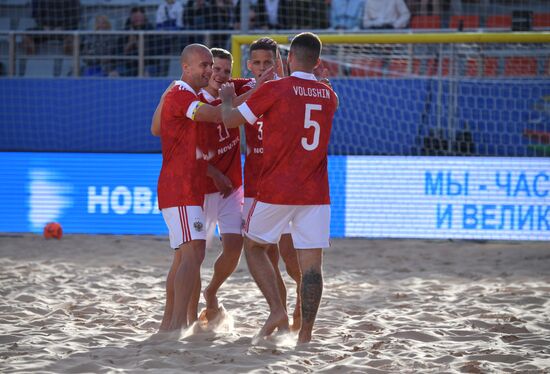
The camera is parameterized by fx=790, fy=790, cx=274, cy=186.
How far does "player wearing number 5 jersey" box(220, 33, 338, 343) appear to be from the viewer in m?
4.73

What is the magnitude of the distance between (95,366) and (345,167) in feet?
20.2

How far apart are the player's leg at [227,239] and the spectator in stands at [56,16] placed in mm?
8255

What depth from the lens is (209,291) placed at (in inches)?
210

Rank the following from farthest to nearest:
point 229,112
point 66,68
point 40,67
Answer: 1. point 66,68
2. point 40,67
3. point 229,112

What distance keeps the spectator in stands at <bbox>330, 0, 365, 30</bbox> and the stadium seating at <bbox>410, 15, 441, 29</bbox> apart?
827 millimetres


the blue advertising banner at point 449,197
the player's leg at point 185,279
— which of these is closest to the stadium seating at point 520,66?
the blue advertising banner at point 449,197

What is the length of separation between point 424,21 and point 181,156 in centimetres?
818

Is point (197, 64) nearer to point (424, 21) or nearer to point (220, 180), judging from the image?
point (220, 180)

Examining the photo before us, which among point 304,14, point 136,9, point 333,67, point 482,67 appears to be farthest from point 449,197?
point 136,9

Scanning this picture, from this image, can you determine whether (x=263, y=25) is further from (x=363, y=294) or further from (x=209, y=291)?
(x=209, y=291)

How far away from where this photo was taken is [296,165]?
4758 millimetres

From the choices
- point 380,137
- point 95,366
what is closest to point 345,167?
point 380,137

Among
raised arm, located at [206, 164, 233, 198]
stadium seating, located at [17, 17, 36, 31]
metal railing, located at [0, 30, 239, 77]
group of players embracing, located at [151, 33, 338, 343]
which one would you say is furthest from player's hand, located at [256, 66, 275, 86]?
stadium seating, located at [17, 17, 36, 31]

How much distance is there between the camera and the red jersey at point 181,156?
489cm
